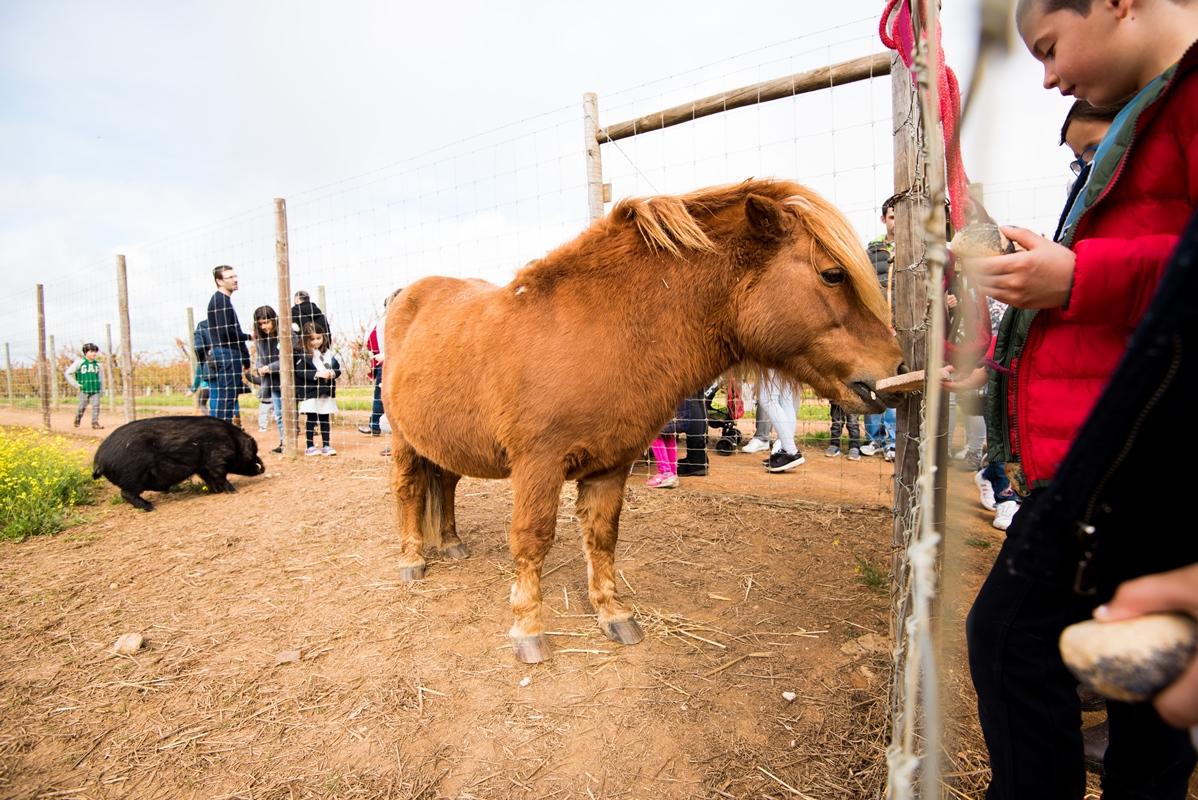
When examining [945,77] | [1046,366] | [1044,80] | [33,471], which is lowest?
[33,471]

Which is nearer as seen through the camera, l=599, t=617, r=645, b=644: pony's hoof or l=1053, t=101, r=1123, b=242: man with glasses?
l=1053, t=101, r=1123, b=242: man with glasses

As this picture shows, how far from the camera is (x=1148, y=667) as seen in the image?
0.52 meters

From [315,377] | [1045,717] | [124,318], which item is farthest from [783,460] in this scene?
[124,318]

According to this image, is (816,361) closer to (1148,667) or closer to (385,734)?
(1148,667)

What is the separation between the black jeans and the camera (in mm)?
1080

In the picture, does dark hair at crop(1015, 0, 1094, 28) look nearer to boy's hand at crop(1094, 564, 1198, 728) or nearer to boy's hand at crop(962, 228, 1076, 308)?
boy's hand at crop(962, 228, 1076, 308)

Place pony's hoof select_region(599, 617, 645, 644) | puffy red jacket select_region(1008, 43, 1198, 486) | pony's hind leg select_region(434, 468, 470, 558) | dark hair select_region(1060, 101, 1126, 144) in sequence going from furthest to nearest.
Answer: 1. pony's hind leg select_region(434, 468, 470, 558)
2. pony's hoof select_region(599, 617, 645, 644)
3. dark hair select_region(1060, 101, 1126, 144)
4. puffy red jacket select_region(1008, 43, 1198, 486)

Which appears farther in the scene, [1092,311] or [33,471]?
[33,471]

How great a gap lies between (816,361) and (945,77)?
0.95m

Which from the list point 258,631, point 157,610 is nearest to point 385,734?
point 258,631

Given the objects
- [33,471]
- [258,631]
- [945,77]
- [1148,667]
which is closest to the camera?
[1148,667]

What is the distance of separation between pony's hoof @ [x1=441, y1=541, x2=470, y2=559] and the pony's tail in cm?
6

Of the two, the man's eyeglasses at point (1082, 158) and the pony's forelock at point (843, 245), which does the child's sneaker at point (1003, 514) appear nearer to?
the pony's forelock at point (843, 245)

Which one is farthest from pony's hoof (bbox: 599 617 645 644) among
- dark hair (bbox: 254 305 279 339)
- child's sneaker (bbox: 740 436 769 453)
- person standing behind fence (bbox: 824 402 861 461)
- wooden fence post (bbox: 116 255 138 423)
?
wooden fence post (bbox: 116 255 138 423)
